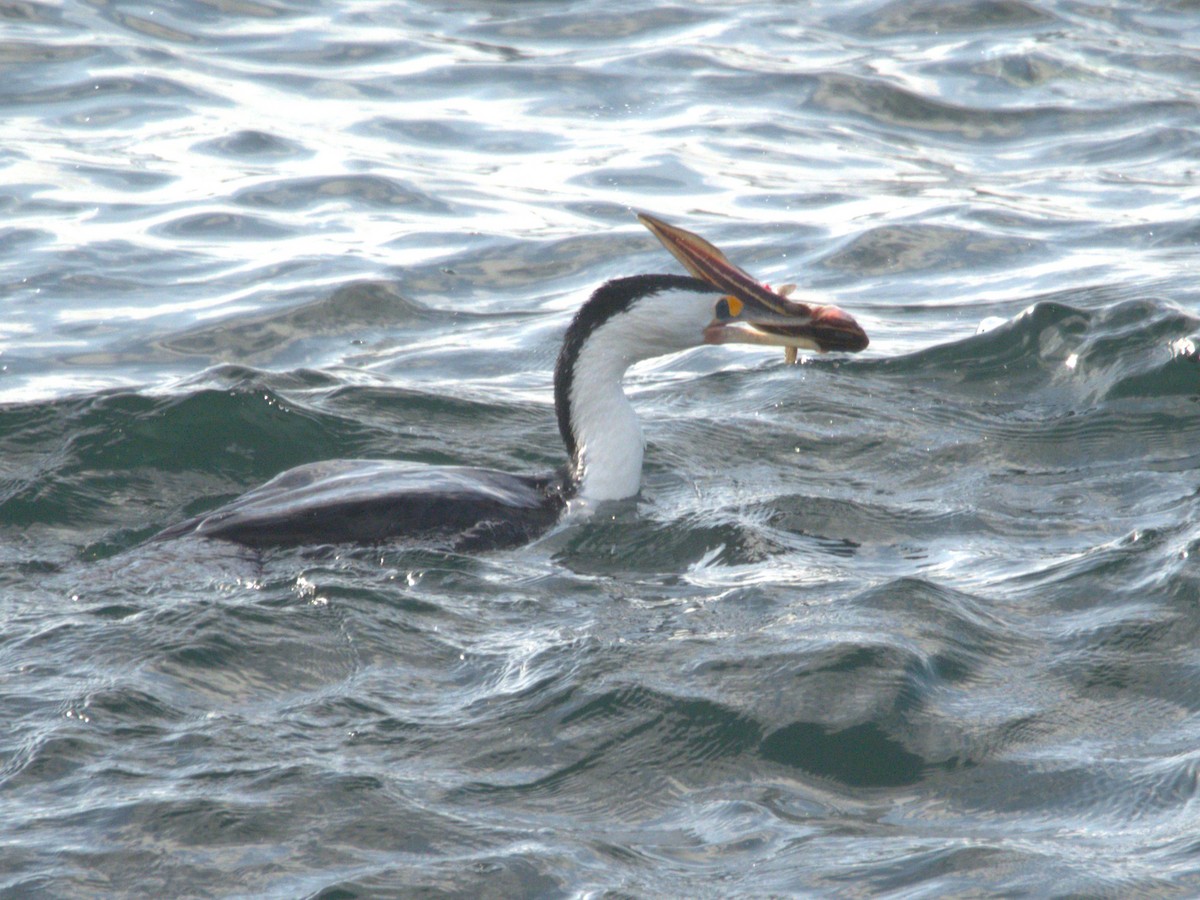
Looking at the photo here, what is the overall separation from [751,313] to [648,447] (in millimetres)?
1028

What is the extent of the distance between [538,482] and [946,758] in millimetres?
2573

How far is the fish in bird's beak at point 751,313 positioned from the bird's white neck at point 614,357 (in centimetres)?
7

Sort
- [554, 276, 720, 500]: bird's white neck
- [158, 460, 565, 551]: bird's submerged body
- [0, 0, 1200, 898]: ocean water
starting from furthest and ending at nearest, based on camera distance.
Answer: [554, 276, 720, 500]: bird's white neck
[158, 460, 565, 551]: bird's submerged body
[0, 0, 1200, 898]: ocean water

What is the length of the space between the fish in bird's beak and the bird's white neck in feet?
0.22

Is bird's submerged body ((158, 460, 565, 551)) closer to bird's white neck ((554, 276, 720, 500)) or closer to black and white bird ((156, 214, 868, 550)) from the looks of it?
black and white bird ((156, 214, 868, 550))

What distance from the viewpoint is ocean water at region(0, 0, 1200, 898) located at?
4.34 metres

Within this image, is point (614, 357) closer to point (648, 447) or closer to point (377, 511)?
point (648, 447)

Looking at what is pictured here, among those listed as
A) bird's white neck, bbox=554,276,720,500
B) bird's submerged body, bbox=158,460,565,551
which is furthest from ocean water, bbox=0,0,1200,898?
bird's white neck, bbox=554,276,720,500

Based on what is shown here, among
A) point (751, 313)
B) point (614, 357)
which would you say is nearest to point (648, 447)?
point (614, 357)

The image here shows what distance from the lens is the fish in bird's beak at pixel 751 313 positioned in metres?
6.77

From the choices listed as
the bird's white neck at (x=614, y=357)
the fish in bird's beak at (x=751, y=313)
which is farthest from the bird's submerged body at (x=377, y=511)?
the fish in bird's beak at (x=751, y=313)

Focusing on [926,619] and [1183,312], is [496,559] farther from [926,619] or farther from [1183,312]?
[1183,312]

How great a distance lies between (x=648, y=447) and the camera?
7.60 meters

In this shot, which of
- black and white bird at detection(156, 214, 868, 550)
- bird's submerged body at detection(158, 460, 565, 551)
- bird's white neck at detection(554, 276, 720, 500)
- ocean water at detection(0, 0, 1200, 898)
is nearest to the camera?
ocean water at detection(0, 0, 1200, 898)
